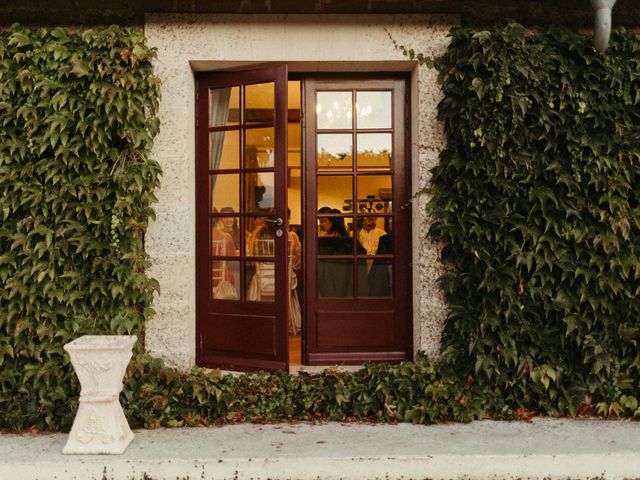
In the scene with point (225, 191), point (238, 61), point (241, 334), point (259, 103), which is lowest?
point (241, 334)

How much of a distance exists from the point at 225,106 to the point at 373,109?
4.29 ft

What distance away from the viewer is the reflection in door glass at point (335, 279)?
5.17m

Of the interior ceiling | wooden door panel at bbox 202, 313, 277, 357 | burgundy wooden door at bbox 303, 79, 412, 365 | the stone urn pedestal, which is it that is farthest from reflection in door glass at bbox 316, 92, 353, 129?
the stone urn pedestal

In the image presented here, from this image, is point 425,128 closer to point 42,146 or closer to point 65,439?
point 42,146

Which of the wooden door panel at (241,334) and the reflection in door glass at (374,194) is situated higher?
the reflection in door glass at (374,194)

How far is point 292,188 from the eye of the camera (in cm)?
897

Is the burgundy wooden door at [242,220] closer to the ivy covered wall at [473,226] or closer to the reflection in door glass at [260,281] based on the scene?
the reflection in door glass at [260,281]

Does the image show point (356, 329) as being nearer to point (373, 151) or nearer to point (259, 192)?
point (259, 192)

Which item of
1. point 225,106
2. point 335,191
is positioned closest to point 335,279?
point 335,191

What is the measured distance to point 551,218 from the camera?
4426 millimetres

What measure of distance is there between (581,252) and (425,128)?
157 cm

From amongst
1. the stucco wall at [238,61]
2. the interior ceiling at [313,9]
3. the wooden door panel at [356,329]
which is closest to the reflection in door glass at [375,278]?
the wooden door panel at [356,329]

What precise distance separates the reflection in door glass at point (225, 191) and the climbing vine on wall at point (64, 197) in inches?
27.6

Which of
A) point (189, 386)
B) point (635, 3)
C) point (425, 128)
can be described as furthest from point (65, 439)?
point (635, 3)
